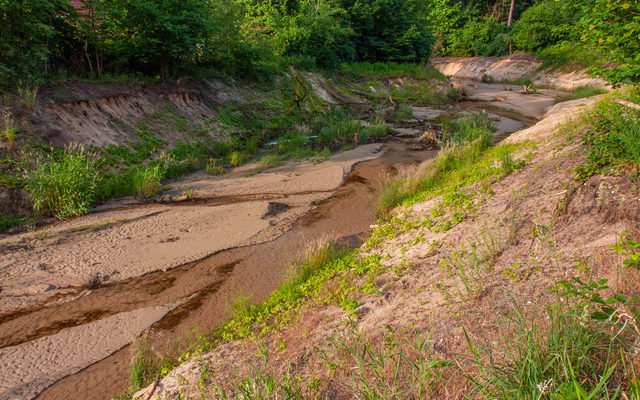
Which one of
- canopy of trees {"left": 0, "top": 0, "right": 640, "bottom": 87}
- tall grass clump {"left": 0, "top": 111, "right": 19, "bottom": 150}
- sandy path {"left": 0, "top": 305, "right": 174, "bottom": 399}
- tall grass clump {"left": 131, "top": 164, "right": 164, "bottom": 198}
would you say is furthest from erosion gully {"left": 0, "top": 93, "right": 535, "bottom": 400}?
tall grass clump {"left": 0, "top": 111, "right": 19, "bottom": 150}

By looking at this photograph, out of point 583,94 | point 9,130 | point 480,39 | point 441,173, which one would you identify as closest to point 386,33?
point 583,94

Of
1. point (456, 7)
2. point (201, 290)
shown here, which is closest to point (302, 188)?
point (201, 290)

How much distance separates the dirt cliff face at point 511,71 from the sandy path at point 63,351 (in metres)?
26.4

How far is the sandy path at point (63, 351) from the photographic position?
3.62m

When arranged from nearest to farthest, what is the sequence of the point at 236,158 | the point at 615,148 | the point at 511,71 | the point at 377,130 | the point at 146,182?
1. the point at 615,148
2. the point at 146,182
3. the point at 236,158
4. the point at 377,130
5. the point at 511,71

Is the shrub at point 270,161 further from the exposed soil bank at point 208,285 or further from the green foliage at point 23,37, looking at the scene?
the green foliage at point 23,37

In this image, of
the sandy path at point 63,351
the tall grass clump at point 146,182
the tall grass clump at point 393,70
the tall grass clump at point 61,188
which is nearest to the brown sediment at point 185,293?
the sandy path at point 63,351

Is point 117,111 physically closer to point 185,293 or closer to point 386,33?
point 185,293

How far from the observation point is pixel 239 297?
16.3ft

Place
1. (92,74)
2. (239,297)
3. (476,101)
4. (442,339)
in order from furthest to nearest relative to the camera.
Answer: (476,101) → (92,74) → (239,297) → (442,339)

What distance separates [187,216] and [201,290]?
246 centimetres

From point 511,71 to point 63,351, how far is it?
38.8m

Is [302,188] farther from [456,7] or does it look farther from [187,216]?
[456,7]

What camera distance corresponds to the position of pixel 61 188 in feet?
23.3
